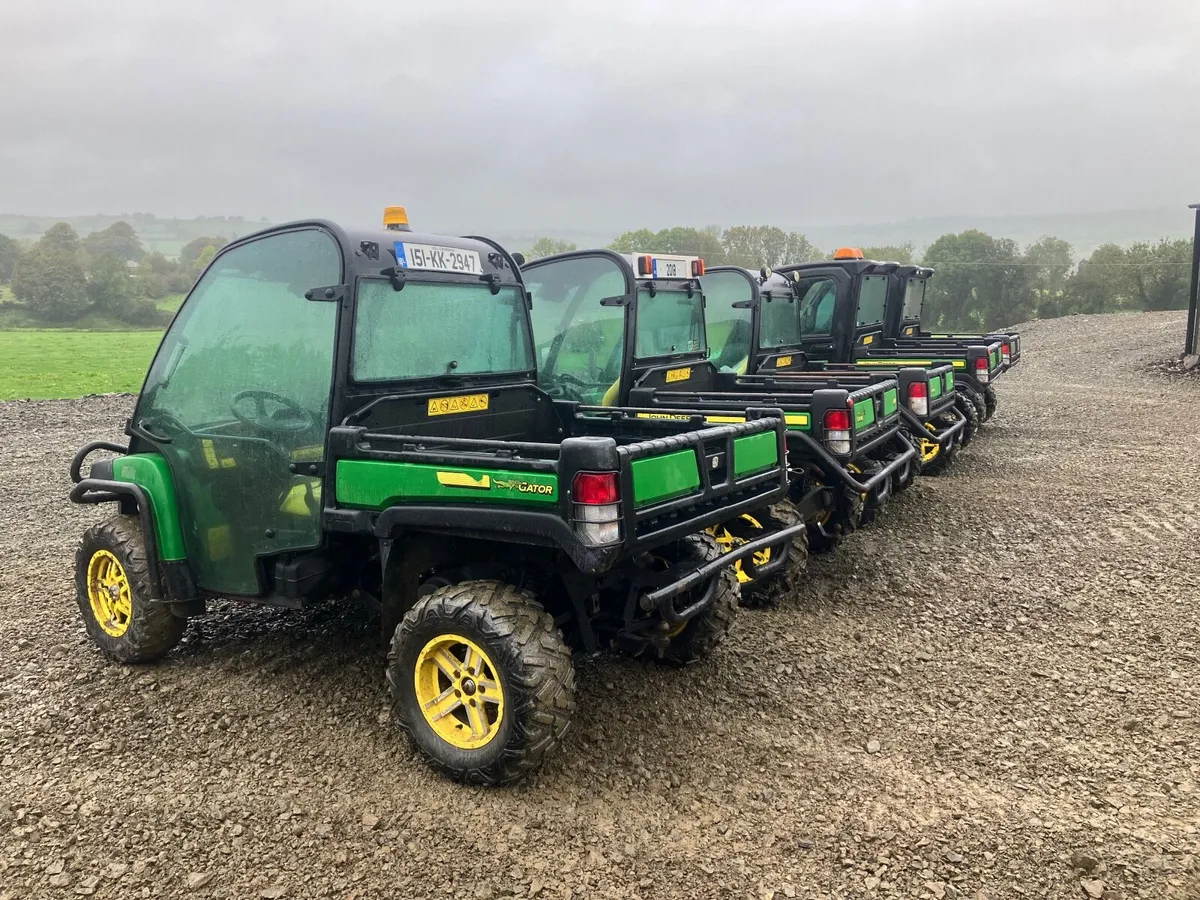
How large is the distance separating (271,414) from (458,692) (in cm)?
154

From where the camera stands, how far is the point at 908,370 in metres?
7.89

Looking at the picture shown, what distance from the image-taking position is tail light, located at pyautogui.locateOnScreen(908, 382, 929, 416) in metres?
7.76

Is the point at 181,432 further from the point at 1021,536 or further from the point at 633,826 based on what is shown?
the point at 1021,536

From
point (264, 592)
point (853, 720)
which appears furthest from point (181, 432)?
point (853, 720)

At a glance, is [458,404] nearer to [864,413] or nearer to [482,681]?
[482,681]

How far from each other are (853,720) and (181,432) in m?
3.37

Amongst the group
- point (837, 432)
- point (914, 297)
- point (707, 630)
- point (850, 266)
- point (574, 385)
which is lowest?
point (707, 630)

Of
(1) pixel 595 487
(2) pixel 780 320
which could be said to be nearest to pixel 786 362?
(2) pixel 780 320

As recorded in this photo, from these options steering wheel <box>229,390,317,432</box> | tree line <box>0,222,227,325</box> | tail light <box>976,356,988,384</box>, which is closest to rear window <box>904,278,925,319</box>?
tail light <box>976,356,988,384</box>

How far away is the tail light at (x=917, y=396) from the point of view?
7.76 metres

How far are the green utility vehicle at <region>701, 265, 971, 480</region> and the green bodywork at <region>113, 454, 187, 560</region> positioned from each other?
470cm

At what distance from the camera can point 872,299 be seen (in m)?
12.0

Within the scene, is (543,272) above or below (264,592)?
above

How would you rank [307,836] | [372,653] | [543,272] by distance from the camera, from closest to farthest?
[307,836] < [372,653] < [543,272]
